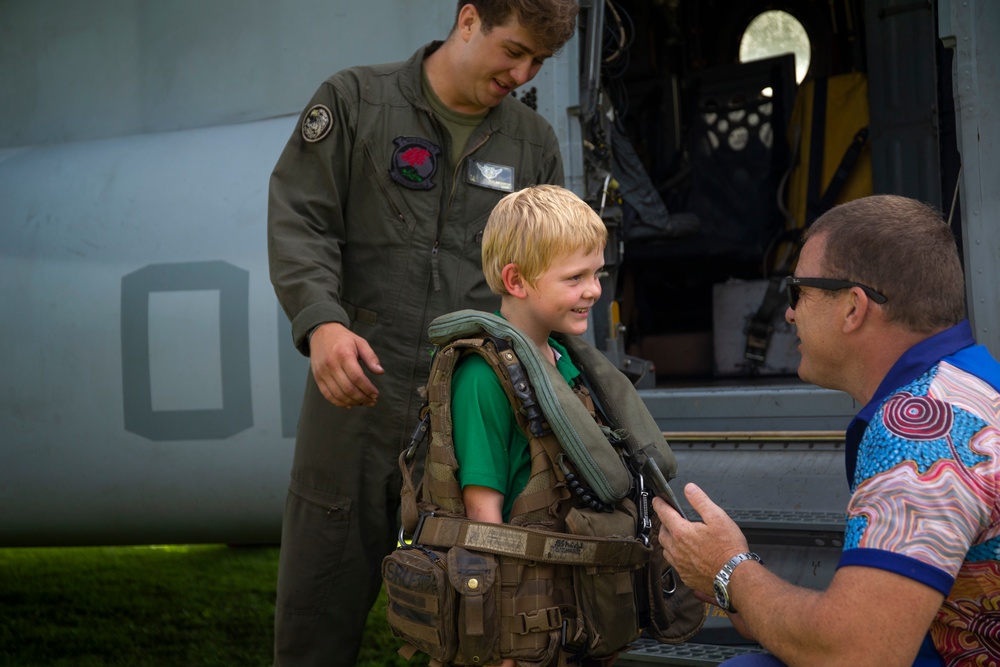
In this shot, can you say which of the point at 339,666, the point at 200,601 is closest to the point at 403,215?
the point at 339,666

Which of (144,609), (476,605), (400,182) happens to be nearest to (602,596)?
(476,605)

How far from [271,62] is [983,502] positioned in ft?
9.51

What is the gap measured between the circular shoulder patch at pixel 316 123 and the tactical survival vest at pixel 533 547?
62cm

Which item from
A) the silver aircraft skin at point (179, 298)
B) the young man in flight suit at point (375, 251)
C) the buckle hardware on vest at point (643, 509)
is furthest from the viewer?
the silver aircraft skin at point (179, 298)

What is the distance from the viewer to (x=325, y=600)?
7.39 ft

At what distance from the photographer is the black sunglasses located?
1472 mm

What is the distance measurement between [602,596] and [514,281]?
23.2 inches

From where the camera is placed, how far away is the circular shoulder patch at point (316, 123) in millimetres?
2223

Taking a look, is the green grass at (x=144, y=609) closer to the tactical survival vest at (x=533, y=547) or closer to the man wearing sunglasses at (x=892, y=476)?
the tactical survival vest at (x=533, y=547)

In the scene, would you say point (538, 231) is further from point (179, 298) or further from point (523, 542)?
point (179, 298)

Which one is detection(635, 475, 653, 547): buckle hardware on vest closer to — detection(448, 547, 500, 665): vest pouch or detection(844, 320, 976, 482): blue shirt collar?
detection(448, 547, 500, 665): vest pouch

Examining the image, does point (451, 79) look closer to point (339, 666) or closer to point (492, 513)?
point (492, 513)

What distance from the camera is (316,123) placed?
2240mm

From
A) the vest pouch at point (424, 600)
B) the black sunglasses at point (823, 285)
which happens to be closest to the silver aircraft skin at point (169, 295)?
the vest pouch at point (424, 600)
